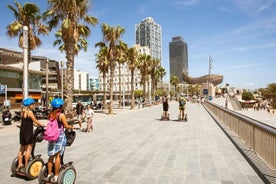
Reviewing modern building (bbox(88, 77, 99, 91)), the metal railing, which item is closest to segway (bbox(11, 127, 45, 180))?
the metal railing

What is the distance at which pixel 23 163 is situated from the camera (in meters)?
5.24

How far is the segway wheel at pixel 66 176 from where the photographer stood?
13.9ft

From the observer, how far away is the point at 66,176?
4.39 m

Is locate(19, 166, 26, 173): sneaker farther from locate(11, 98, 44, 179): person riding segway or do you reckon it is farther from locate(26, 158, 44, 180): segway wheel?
locate(26, 158, 44, 180): segway wheel

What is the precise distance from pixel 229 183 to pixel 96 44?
24022mm

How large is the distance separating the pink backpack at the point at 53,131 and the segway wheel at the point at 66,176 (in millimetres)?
652

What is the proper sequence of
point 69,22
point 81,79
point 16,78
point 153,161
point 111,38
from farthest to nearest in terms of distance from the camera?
1. point 81,79
2. point 16,78
3. point 111,38
4. point 69,22
5. point 153,161

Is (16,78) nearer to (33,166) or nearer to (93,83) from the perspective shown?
(33,166)

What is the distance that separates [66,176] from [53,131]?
93cm

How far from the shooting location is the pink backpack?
4203 millimetres

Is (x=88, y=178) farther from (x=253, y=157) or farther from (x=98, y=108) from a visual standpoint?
(x=98, y=108)

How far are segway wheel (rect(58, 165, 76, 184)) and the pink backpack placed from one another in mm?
652

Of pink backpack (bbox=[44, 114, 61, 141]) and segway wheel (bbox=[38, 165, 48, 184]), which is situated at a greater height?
pink backpack (bbox=[44, 114, 61, 141])

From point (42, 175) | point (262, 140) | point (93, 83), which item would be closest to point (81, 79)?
point (93, 83)
